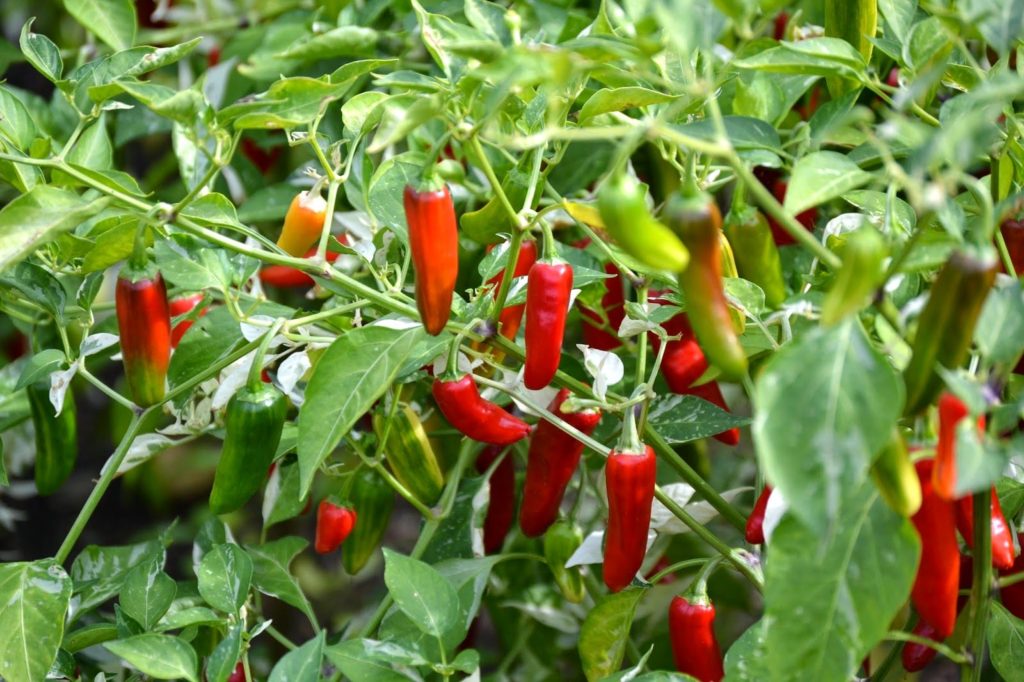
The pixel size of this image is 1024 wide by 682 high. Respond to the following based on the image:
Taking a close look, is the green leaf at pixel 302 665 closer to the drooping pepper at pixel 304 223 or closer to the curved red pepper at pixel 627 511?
the curved red pepper at pixel 627 511

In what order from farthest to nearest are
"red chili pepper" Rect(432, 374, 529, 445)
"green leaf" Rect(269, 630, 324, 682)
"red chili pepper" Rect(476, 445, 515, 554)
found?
1. "red chili pepper" Rect(476, 445, 515, 554)
2. "red chili pepper" Rect(432, 374, 529, 445)
3. "green leaf" Rect(269, 630, 324, 682)

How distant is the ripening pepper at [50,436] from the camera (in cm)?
144

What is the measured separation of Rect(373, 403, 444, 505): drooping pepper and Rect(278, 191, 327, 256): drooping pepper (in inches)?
8.1

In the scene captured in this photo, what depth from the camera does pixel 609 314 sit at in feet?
4.53

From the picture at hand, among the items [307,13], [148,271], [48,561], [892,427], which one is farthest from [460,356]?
[307,13]

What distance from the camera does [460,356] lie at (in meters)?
1.17

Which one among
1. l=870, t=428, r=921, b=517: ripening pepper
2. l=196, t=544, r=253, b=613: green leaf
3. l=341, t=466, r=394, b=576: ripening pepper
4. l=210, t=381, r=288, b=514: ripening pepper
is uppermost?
l=870, t=428, r=921, b=517: ripening pepper

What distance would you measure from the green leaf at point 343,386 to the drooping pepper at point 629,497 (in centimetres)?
22

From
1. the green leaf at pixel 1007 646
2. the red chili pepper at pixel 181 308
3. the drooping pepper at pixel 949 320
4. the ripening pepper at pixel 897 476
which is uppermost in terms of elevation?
the drooping pepper at pixel 949 320

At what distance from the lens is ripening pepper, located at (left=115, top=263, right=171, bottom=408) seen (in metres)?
1.07

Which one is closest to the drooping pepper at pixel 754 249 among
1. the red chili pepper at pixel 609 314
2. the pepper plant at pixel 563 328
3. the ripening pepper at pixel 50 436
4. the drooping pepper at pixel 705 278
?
the pepper plant at pixel 563 328

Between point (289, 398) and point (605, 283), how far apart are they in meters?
0.38

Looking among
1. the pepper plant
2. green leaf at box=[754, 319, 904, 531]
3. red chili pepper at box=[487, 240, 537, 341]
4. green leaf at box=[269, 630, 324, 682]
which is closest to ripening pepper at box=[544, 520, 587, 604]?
the pepper plant

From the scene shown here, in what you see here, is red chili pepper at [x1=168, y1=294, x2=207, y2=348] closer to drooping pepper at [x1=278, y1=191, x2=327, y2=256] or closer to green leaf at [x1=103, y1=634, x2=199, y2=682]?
drooping pepper at [x1=278, y1=191, x2=327, y2=256]
